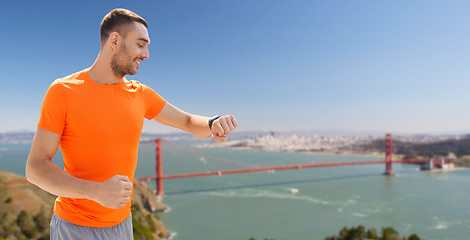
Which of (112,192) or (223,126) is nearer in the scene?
(112,192)

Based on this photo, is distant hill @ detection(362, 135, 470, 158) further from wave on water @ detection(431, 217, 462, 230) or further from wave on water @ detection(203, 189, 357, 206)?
wave on water @ detection(431, 217, 462, 230)

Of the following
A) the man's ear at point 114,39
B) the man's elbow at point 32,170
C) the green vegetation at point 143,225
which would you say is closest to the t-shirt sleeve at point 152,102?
the man's ear at point 114,39

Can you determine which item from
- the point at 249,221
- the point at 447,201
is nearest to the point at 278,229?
the point at 249,221

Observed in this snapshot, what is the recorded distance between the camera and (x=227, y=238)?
10.6 meters

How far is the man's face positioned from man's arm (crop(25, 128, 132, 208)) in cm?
15

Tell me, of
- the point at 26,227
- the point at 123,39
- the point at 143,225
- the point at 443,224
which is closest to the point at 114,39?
the point at 123,39

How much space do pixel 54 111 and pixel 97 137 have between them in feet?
0.24

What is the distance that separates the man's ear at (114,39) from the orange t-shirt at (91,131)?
68 mm

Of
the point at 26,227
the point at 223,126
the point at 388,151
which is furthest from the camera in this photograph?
the point at 388,151

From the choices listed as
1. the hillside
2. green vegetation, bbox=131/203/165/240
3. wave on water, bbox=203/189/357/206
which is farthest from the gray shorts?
wave on water, bbox=203/189/357/206

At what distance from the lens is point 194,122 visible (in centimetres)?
70

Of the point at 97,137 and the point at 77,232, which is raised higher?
the point at 97,137

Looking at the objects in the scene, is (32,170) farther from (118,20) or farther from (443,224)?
(443,224)

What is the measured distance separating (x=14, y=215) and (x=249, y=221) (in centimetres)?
760
